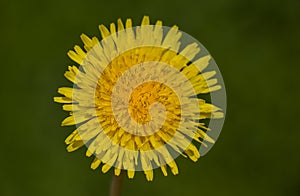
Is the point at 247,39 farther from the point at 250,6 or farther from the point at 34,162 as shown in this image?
the point at 34,162

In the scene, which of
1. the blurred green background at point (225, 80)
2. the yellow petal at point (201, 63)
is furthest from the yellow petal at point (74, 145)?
the blurred green background at point (225, 80)

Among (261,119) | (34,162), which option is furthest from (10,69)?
(261,119)

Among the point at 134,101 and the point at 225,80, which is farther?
the point at 225,80

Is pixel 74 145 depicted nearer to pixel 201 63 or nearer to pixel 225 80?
pixel 201 63

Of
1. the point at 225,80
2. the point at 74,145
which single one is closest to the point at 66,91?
the point at 74,145

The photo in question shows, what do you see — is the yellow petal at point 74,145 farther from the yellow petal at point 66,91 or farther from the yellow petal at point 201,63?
the yellow petal at point 201,63
